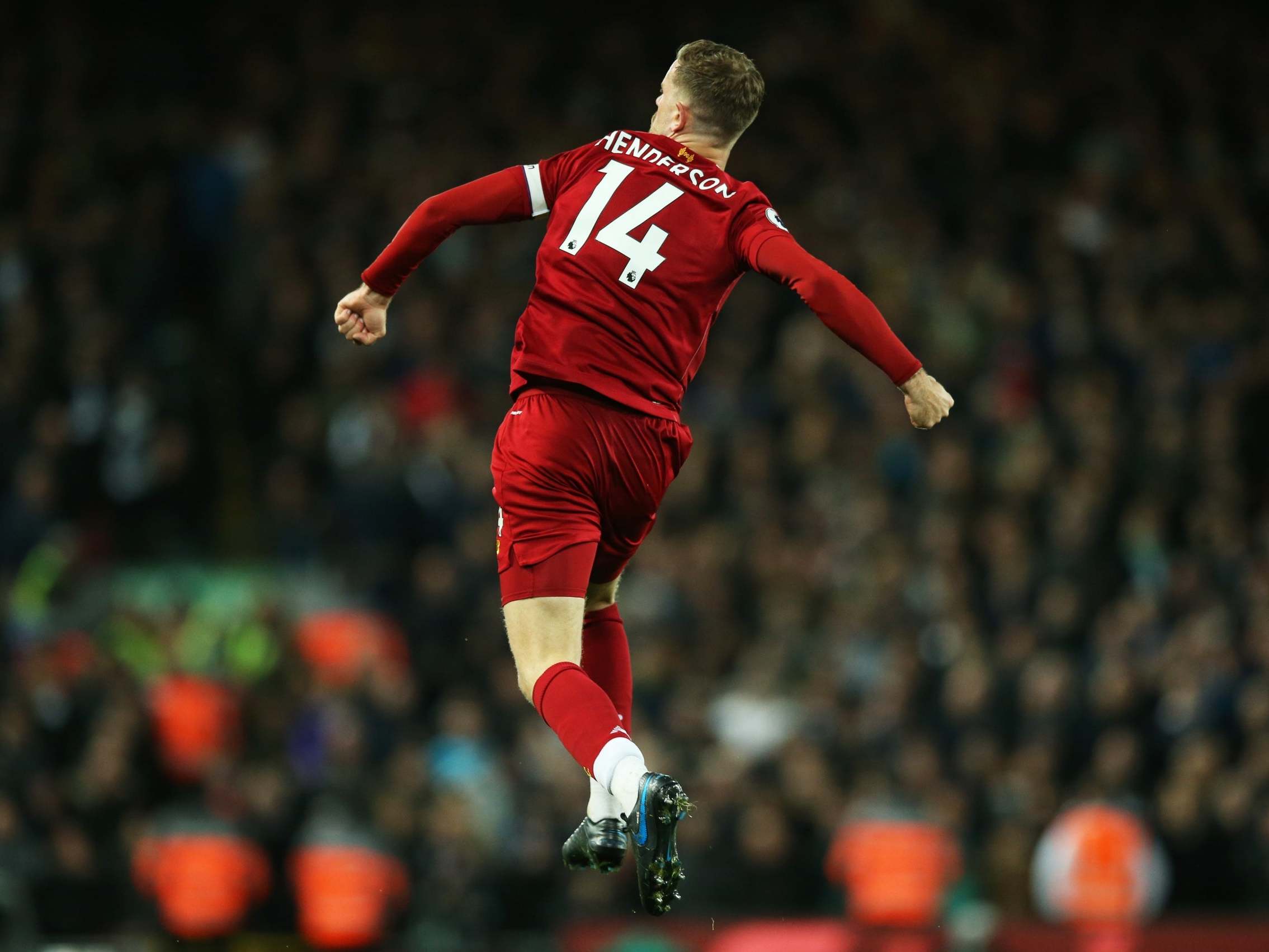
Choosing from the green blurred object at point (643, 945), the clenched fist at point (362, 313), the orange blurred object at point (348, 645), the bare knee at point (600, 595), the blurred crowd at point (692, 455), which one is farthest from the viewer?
the orange blurred object at point (348, 645)

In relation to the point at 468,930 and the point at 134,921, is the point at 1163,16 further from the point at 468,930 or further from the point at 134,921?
the point at 134,921

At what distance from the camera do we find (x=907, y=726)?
11.8 m

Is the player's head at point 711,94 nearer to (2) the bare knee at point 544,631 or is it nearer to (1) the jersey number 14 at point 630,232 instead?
(1) the jersey number 14 at point 630,232

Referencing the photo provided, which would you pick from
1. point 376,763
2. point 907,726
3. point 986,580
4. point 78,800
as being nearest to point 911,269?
point 986,580

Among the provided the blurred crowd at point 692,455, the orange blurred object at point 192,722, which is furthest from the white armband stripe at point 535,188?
the orange blurred object at point 192,722

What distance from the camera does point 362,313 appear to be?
5996mm

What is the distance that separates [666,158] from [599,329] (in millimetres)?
571

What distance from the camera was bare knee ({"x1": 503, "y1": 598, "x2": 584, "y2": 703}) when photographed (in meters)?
5.77

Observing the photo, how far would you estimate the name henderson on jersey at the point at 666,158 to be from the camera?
5785 millimetres

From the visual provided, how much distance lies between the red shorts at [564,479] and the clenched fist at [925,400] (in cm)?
83

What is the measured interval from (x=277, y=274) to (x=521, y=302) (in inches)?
73.6

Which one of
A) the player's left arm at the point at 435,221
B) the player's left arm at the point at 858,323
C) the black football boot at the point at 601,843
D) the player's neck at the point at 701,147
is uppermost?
the player's neck at the point at 701,147

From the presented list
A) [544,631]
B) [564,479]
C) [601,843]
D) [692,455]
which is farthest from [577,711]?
[692,455]

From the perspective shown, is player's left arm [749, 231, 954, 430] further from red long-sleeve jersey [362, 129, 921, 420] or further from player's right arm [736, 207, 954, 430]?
red long-sleeve jersey [362, 129, 921, 420]
